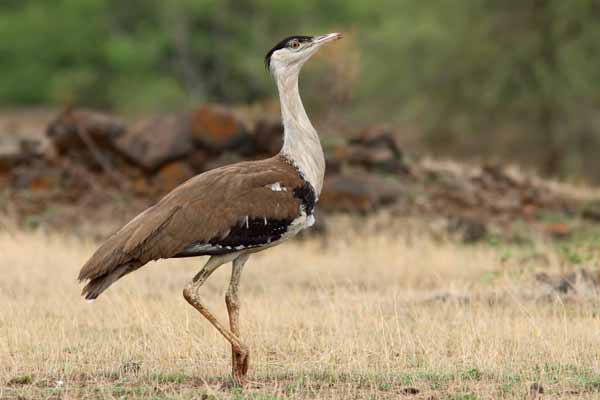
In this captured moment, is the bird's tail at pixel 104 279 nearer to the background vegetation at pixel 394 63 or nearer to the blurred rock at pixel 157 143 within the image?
the blurred rock at pixel 157 143

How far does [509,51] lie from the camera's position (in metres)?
26.4

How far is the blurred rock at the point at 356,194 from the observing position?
15.7 metres

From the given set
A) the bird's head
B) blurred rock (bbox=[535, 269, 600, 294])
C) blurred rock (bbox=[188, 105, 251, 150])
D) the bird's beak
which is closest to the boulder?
blurred rock (bbox=[188, 105, 251, 150])

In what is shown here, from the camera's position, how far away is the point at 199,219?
658 centimetres

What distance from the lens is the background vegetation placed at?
86.4 ft

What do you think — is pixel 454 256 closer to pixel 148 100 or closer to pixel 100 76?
pixel 148 100

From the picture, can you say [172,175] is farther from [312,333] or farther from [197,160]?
[312,333]

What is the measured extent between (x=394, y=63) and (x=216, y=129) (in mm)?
13004

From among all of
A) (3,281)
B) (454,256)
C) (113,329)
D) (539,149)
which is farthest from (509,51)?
(113,329)

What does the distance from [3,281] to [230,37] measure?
28154mm

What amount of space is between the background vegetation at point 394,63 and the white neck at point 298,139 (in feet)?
44.6

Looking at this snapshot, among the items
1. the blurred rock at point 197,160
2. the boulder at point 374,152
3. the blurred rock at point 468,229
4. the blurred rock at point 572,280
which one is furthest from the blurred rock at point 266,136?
the blurred rock at point 572,280

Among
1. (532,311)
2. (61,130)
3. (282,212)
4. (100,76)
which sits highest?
(100,76)

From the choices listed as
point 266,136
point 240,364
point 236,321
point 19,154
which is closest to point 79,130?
point 19,154
